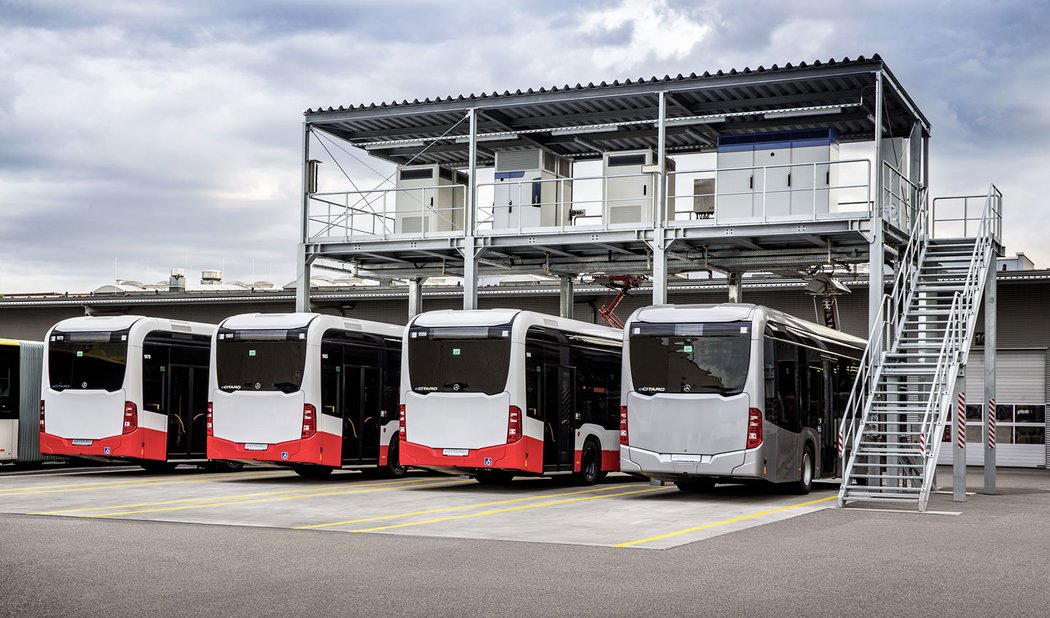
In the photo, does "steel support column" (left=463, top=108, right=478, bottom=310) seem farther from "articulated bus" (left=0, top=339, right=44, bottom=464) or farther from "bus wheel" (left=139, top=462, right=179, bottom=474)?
"articulated bus" (left=0, top=339, right=44, bottom=464)

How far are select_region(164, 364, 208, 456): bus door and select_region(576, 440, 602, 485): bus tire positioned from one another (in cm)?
796

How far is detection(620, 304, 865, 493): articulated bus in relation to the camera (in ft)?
63.2

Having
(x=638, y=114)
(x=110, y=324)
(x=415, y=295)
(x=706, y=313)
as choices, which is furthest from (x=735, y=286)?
(x=110, y=324)

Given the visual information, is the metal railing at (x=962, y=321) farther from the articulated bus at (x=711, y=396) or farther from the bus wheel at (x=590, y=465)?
the bus wheel at (x=590, y=465)

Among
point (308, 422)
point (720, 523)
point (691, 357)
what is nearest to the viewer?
point (720, 523)

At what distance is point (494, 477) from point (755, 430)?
660cm

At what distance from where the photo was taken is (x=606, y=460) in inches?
950

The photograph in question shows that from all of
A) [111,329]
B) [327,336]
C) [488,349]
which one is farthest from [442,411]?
[111,329]

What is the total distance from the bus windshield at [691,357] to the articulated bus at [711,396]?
16 millimetres

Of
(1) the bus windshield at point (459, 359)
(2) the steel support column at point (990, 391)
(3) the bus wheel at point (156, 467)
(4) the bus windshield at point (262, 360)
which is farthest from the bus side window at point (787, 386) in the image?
(3) the bus wheel at point (156, 467)

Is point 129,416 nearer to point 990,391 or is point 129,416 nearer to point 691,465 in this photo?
point 691,465

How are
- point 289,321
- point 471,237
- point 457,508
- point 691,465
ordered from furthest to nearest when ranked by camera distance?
point 471,237 < point 289,321 < point 691,465 < point 457,508

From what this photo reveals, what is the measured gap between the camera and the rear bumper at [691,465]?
19.1 m

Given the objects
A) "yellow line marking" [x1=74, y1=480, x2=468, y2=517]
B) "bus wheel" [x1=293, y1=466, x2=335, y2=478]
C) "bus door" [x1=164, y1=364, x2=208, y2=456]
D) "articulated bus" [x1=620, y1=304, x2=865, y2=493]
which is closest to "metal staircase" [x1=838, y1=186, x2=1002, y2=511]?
"articulated bus" [x1=620, y1=304, x2=865, y2=493]
